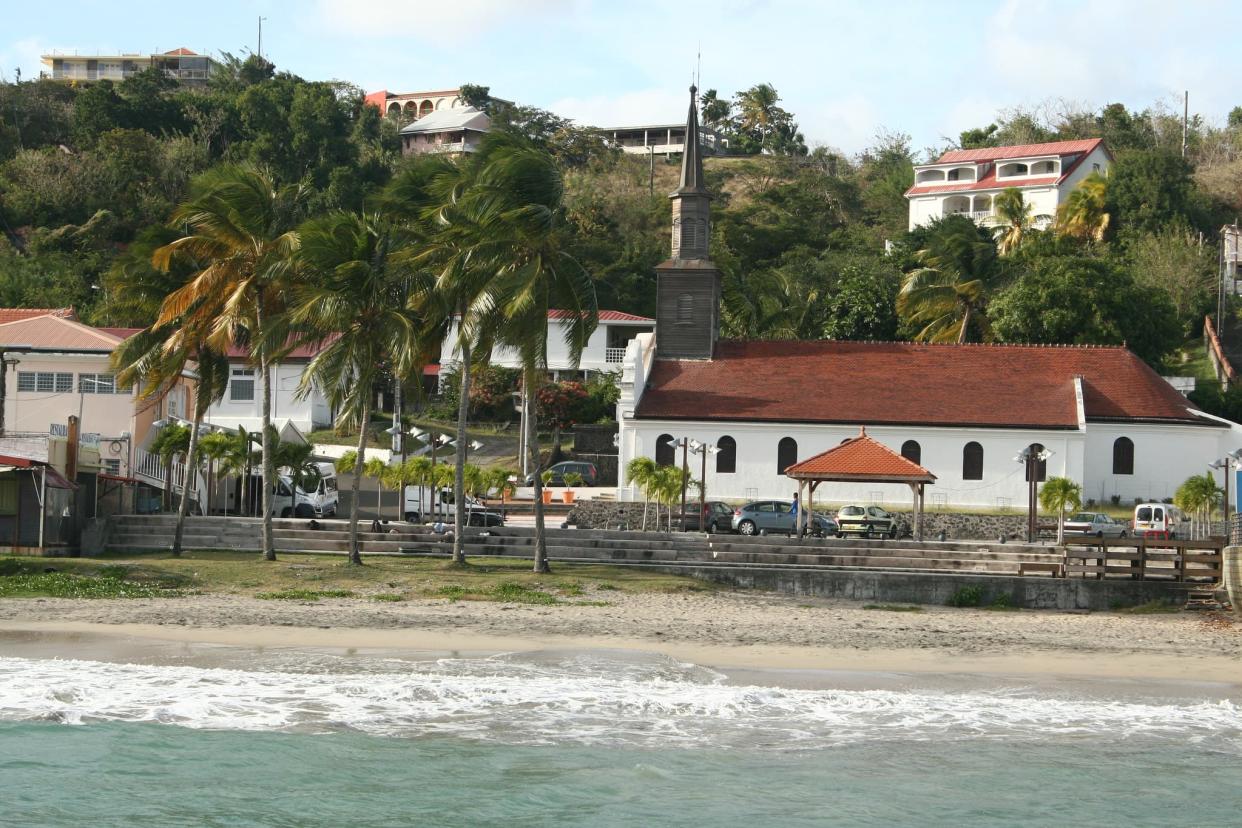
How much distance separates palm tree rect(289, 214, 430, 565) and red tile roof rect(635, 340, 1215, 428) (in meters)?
21.1

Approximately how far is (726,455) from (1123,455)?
46.4ft

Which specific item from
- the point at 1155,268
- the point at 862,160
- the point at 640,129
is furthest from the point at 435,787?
the point at 640,129

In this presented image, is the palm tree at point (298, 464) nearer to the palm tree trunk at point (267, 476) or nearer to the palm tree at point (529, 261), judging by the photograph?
the palm tree trunk at point (267, 476)

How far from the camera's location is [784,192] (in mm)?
102250

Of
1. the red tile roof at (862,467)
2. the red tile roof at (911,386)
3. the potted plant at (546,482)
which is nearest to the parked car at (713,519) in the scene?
the red tile roof at (862,467)

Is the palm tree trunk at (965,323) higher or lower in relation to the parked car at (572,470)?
higher

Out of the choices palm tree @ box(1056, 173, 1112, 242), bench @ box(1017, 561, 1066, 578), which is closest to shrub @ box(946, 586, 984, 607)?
bench @ box(1017, 561, 1066, 578)

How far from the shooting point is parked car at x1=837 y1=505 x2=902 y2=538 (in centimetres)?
4525

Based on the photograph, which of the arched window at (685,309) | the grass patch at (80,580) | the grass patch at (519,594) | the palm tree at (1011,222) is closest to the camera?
the grass patch at (80,580)

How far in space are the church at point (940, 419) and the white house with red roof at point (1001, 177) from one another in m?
39.8

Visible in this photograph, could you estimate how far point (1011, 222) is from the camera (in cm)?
8781

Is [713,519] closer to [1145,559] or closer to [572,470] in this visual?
[572,470]

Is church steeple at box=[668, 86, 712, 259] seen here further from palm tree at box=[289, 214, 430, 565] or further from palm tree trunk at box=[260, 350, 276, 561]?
palm tree trunk at box=[260, 350, 276, 561]

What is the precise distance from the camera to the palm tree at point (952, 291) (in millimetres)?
67750
